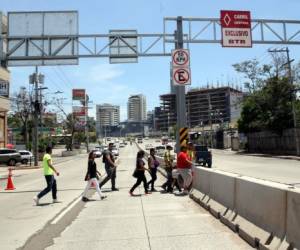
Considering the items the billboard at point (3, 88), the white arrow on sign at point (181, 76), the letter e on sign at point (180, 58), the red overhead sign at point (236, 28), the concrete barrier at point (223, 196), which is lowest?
the concrete barrier at point (223, 196)

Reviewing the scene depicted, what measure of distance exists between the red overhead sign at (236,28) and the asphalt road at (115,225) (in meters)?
9.31

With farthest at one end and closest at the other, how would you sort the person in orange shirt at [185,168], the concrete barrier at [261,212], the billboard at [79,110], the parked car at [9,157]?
the billboard at [79,110] → the parked car at [9,157] → the person in orange shirt at [185,168] → the concrete barrier at [261,212]

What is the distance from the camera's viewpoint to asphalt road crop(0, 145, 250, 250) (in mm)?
9445

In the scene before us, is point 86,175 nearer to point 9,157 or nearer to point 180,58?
point 180,58

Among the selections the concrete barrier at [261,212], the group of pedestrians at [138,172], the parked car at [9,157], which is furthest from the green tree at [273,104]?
the concrete barrier at [261,212]

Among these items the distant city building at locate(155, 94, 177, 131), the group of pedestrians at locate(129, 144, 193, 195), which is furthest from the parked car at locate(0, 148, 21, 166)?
the group of pedestrians at locate(129, 144, 193, 195)

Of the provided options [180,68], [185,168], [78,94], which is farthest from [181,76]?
[78,94]

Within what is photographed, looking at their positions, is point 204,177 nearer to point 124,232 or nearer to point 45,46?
point 124,232

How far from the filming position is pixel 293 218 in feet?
23.4

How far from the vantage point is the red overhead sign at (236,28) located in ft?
77.9

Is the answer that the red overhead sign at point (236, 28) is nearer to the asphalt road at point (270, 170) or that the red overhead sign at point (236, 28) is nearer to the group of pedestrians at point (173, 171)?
the group of pedestrians at point (173, 171)

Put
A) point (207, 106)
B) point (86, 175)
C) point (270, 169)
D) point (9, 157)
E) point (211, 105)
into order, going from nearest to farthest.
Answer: point (86, 175) < point (270, 169) < point (9, 157) < point (211, 105) < point (207, 106)

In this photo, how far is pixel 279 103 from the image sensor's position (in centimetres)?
6250

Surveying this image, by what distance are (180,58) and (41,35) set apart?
28.0 feet
